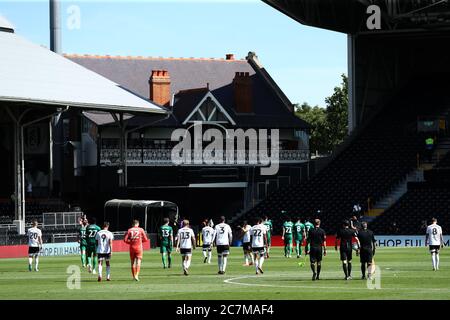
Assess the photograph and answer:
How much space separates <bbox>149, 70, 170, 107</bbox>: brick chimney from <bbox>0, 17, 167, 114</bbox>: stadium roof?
10.5 m

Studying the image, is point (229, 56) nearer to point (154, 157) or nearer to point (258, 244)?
point (154, 157)

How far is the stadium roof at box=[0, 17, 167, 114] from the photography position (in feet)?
209

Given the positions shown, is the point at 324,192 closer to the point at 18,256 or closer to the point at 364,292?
the point at 18,256

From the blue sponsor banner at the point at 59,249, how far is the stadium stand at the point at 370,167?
53.8 ft

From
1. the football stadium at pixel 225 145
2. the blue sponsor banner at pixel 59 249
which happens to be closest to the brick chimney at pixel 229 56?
the football stadium at pixel 225 145

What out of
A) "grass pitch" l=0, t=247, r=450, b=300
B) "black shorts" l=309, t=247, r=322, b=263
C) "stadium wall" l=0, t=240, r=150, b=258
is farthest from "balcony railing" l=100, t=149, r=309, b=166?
"black shorts" l=309, t=247, r=322, b=263

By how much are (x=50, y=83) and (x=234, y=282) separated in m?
34.1

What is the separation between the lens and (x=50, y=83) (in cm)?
6656

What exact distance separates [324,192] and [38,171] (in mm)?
18966

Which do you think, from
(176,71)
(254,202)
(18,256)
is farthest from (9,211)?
(176,71)

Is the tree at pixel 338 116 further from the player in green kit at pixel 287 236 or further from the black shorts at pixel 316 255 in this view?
the black shorts at pixel 316 255

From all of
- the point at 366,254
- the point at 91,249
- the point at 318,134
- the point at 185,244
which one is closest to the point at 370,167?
the point at 318,134

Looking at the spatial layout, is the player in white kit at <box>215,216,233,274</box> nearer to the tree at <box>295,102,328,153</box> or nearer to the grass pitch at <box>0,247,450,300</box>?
the grass pitch at <box>0,247,450,300</box>

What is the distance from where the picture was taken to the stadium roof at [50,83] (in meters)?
63.8
